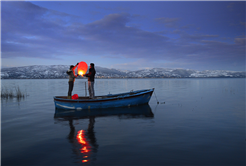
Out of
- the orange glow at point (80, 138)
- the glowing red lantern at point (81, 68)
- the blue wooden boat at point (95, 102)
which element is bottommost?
the orange glow at point (80, 138)

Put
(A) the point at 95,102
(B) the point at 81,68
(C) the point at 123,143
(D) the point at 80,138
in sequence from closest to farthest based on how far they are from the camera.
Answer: (C) the point at 123,143 < (D) the point at 80,138 < (B) the point at 81,68 < (A) the point at 95,102

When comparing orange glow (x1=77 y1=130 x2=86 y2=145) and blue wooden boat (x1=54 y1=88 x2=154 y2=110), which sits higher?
blue wooden boat (x1=54 y1=88 x2=154 y2=110)

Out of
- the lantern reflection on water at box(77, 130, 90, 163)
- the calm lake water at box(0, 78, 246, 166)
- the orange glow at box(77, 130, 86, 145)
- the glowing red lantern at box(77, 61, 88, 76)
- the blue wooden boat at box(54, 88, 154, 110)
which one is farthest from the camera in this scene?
the blue wooden boat at box(54, 88, 154, 110)

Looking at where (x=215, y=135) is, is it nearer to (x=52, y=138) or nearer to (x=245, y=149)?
(x=245, y=149)

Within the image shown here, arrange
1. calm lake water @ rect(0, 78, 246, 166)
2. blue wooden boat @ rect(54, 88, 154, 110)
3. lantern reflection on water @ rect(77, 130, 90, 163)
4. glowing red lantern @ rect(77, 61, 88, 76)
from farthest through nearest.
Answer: blue wooden boat @ rect(54, 88, 154, 110)
glowing red lantern @ rect(77, 61, 88, 76)
lantern reflection on water @ rect(77, 130, 90, 163)
calm lake water @ rect(0, 78, 246, 166)

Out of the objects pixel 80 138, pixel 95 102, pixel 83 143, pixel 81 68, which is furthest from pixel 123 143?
pixel 81 68

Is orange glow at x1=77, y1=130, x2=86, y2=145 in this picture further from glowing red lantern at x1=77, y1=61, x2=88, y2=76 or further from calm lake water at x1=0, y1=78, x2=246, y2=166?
glowing red lantern at x1=77, y1=61, x2=88, y2=76

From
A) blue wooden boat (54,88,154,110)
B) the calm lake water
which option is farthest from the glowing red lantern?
the calm lake water

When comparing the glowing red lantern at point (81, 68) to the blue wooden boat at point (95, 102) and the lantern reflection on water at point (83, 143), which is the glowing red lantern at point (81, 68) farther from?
the lantern reflection on water at point (83, 143)

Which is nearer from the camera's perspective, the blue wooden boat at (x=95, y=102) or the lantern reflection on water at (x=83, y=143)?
the lantern reflection on water at (x=83, y=143)

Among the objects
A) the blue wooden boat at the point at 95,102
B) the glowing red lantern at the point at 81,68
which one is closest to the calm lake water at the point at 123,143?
the blue wooden boat at the point at 95,102

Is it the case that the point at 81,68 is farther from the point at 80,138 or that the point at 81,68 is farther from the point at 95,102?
the point at 80,138

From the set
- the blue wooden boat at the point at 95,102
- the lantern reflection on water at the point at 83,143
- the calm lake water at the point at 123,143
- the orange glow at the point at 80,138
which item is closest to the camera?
the calm lake water at the point at 123,143

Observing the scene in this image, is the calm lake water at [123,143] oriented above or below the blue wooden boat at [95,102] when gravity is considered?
below
